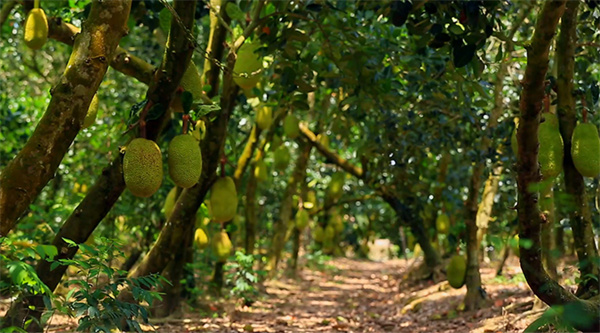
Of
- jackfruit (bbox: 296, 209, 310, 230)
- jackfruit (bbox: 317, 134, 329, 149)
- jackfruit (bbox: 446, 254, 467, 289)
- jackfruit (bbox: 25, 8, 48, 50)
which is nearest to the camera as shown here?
jackfruit (bbox: 25, 8, 48, 50)

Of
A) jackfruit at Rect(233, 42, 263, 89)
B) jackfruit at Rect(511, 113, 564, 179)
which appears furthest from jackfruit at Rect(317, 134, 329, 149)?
jackfruit at Rect(511, 113, 564, 179)

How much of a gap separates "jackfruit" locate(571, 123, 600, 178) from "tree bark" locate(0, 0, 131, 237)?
2079 mm

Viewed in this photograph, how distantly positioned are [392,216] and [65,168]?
303 inches

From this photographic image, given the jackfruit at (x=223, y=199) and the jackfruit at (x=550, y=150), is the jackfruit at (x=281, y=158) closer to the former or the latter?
the jackfruit at (x=223, y=199)

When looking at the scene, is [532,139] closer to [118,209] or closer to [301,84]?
[301,84]

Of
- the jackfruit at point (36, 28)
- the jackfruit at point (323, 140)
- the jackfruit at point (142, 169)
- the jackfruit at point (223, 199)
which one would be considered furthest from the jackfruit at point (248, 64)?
the jackfruit at point (323, 140)

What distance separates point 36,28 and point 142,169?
4.30 feet

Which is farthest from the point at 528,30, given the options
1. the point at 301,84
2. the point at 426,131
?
the point at 301,84

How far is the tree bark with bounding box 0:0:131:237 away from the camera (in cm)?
227

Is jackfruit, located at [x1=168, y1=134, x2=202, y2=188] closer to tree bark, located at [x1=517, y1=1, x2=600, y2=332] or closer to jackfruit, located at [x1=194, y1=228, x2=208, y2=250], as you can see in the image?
tree bark, located at [x1=517, y1=1, x2=600, y2=332]

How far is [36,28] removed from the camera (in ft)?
10.8

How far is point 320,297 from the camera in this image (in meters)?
7.79

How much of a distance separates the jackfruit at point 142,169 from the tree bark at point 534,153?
1414mm

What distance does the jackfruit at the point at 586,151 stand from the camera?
286cm
